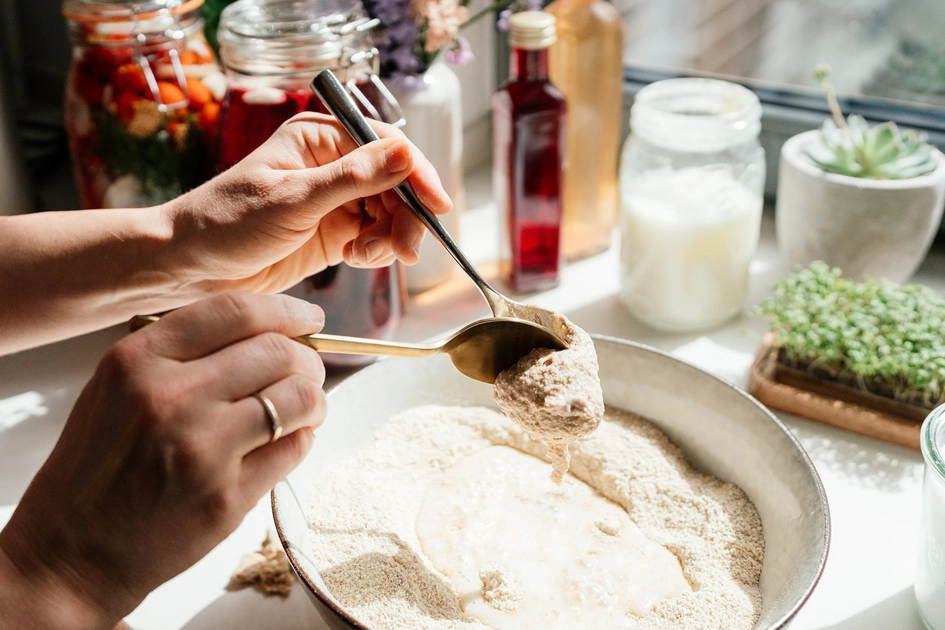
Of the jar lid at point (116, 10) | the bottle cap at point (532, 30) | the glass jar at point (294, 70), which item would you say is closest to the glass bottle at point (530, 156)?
the bottle cap at point (532, 30)

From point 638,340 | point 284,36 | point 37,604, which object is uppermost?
point 284,36

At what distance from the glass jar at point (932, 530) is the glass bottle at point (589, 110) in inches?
26.5

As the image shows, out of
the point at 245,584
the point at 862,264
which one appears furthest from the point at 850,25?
the point at 245,584

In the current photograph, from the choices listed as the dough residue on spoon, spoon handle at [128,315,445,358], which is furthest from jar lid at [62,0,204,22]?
the dough residue on spoon

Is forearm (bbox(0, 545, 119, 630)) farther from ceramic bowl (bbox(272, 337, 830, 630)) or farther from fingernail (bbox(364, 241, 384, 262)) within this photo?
fingernail (bbox(364, 241, 384, 262))

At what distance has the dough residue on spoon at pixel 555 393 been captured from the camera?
729mm

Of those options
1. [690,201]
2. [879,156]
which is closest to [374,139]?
[690,201]

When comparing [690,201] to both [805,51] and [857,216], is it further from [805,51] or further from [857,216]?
[805,51]

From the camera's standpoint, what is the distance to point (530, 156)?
1.21 m

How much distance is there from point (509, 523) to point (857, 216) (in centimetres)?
68

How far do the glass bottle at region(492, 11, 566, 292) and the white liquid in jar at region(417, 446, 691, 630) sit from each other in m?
0.42

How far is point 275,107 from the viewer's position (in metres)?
1.00

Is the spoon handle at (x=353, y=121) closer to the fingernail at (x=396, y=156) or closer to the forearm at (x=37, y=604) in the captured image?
the fingernail at (x=396, y=156)

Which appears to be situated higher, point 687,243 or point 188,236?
point 188,236
